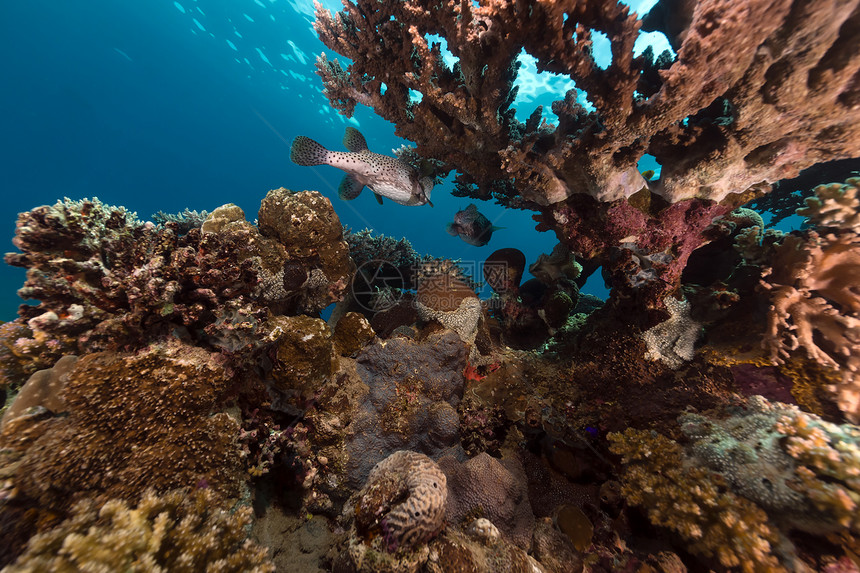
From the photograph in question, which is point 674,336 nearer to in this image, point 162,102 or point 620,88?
point 620,88

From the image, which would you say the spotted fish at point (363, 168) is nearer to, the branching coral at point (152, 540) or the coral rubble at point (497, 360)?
the coral rubble at point (497, 360)

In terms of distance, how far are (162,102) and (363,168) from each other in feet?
265

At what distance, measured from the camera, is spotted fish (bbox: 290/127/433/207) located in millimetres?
4598

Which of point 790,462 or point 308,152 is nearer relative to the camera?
point 790,462

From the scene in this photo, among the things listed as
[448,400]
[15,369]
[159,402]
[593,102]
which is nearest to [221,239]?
[159,402]

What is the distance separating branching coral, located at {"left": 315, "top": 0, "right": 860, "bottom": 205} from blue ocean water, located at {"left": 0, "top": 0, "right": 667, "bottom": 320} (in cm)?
1424

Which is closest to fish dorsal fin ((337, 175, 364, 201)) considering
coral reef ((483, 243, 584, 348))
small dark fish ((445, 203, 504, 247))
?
small dark fish ((445, 203, 504, 247))

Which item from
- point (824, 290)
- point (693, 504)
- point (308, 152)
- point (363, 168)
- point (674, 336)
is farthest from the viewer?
point (363, 168)

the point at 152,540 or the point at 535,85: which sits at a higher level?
the point at 535,85

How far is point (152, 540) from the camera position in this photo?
6.31 feet

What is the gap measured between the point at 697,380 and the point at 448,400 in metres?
2.94

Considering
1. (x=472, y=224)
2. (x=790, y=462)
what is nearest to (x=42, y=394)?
(x=790, y=462)

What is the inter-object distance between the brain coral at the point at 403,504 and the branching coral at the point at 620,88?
363 cm

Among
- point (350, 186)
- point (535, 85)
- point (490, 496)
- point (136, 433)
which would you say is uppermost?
point (535, 85)
